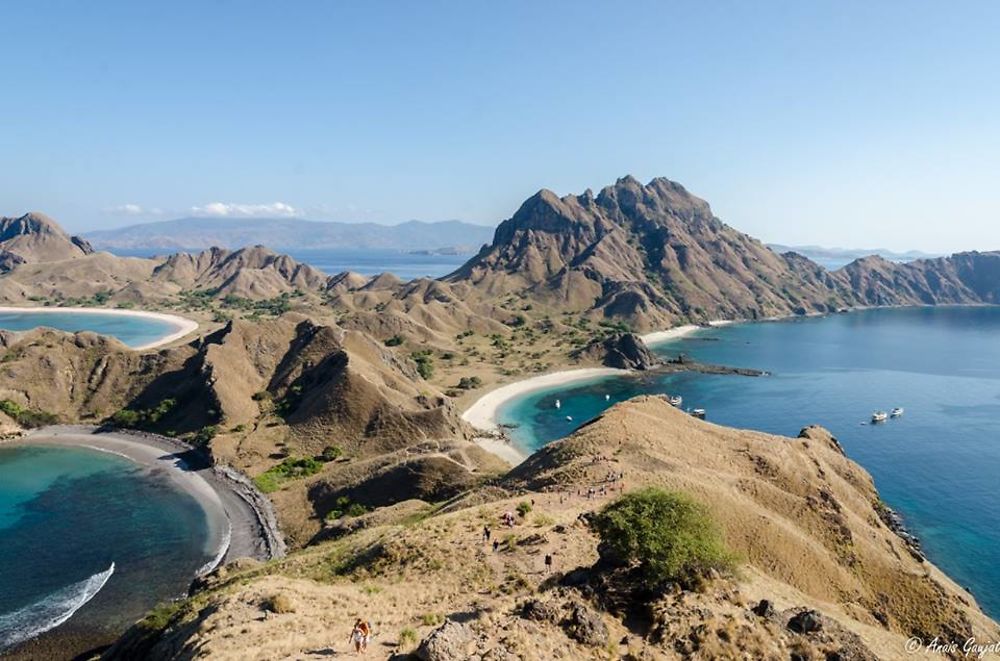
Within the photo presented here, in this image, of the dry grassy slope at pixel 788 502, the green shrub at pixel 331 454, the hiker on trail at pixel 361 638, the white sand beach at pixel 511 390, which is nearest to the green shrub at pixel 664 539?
the dry grassy slope at pixel 788 502

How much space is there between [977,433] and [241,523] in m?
133

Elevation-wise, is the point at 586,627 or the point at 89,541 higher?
the point at 586,627

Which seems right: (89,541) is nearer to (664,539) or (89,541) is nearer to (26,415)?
(26,415)

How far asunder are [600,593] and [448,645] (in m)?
12.0

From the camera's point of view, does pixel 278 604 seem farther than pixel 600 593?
No

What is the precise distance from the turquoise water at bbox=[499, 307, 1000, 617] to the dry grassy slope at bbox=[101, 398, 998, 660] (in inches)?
478

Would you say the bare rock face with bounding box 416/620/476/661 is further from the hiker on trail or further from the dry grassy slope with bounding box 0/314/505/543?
the dry grassy slope with bounding box 0/314/505/543

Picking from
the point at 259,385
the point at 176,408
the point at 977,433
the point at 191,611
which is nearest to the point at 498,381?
the point at 259,385

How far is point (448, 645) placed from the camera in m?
25.5

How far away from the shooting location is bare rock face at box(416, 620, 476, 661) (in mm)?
24984

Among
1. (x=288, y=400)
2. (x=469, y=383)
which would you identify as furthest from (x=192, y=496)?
(x=469, y=383)

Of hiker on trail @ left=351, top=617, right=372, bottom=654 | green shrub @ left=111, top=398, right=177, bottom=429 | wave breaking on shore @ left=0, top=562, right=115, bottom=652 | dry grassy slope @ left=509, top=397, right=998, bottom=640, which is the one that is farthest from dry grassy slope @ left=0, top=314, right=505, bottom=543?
hiker on trail @ left=351, top=617, right=372, bottom=654

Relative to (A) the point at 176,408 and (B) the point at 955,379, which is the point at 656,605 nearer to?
(A) the point at 176,408

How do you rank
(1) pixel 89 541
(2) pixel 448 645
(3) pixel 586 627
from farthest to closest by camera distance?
(1) pixel 89 541 < (3) pixel 586 627 < (2) pixel 448 645
